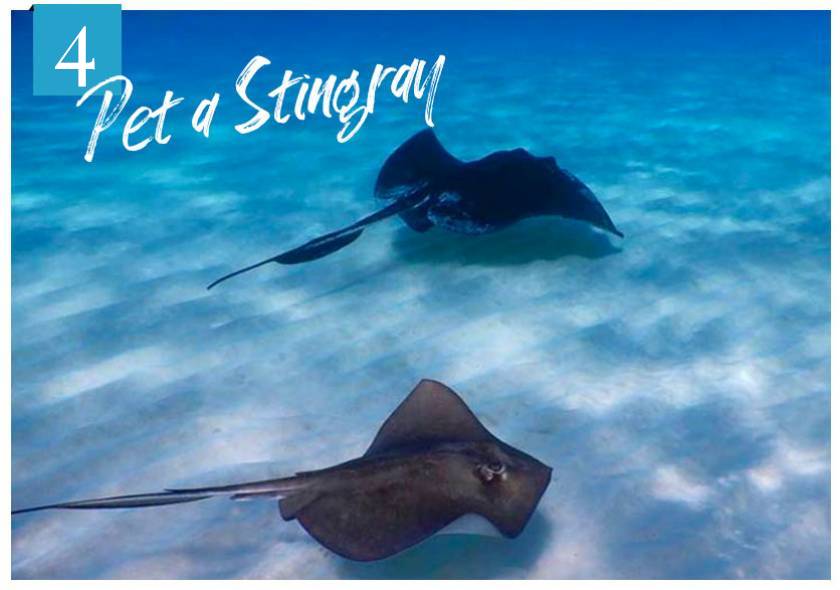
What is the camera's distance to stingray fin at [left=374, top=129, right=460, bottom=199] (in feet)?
20.8

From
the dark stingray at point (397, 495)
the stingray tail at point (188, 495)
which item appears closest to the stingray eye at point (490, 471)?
the dark stingray at point (397, 495)

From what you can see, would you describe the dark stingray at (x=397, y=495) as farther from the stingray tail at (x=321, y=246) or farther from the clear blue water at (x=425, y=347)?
A: the stingray tail at (x=321, y=246)

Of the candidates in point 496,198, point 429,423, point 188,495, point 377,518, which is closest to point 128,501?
point 188,495

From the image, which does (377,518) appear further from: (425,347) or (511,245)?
(511,245)

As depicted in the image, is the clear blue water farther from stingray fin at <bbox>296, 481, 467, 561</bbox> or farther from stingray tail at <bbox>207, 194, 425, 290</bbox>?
stingray tail at <bbox>207, 194, 425, 290</bbox>

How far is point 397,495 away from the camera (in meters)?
2.92

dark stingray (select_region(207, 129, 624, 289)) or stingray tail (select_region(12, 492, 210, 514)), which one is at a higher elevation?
dark stingray (select_region(207, 129, 624, 289))

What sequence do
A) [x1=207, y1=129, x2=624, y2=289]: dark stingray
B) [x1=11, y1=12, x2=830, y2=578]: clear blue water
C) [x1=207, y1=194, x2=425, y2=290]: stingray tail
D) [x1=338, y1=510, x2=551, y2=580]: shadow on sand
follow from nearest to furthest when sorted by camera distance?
[x1=338, y1=510, x2=551, y2=580]: shadow on sand, [x1=11, y1=12, x2=830, y2=578]: clear blue water, [x1=207, y1=194, x2=425, y2=290]: stingray tail, [x1=207, y1=129, x2=624, y2=289]: dark stingray

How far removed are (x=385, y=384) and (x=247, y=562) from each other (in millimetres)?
1450

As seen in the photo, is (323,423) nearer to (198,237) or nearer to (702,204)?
(198,237)

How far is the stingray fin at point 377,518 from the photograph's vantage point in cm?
278

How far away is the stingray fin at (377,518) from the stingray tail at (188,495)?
12 cm

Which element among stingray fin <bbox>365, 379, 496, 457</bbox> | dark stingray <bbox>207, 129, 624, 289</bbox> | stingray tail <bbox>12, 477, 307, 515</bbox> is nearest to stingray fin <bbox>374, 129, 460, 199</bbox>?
dark stingray <bbox>207, 129, 624, 289</bbox>

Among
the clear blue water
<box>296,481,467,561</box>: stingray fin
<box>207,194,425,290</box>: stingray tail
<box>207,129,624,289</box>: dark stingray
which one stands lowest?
the clear blue water
